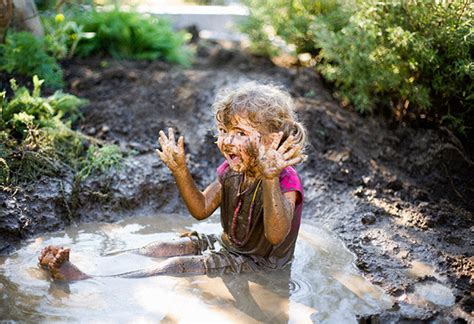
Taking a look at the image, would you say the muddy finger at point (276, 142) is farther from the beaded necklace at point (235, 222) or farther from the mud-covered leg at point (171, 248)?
the mud-covered leg at point (171, 248)

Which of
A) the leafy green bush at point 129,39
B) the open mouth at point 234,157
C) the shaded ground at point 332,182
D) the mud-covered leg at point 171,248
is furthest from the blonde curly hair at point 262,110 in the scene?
the leafy green bush at point 129,39

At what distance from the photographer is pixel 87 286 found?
3.82 meters

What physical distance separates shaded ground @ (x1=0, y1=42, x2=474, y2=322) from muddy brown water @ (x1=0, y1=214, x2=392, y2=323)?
21 centimetres

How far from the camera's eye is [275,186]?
3.57m

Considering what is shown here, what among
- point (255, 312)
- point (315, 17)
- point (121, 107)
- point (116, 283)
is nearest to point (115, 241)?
point (116, 283)

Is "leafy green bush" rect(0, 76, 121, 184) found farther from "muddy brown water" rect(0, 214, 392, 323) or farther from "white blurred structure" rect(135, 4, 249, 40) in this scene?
"white blurred structure" rect(135, 4, 249, 40)

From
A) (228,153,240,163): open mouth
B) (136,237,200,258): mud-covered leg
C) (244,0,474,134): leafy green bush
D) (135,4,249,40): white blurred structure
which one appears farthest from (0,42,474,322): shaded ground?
(135,4,249,40): white blurred structure

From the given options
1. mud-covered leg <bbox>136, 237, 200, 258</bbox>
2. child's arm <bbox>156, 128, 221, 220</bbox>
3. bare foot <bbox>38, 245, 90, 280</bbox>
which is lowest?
mud-covered leg <bbox>136, 237, 200, 258</bbox>

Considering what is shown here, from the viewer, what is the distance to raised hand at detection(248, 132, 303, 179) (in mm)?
3506

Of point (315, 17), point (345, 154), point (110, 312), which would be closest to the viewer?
point (110, 312)

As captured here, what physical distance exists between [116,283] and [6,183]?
151 cm

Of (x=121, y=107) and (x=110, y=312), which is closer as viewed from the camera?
(x=110, y=312)

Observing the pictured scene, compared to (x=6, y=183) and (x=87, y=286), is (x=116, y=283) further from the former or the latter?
(x=6, y=183)

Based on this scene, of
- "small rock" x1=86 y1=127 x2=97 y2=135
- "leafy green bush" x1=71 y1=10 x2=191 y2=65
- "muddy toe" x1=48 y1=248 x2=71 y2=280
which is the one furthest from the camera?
"leafy green bush" x1=71 y1=10 x2=191 y2=65
